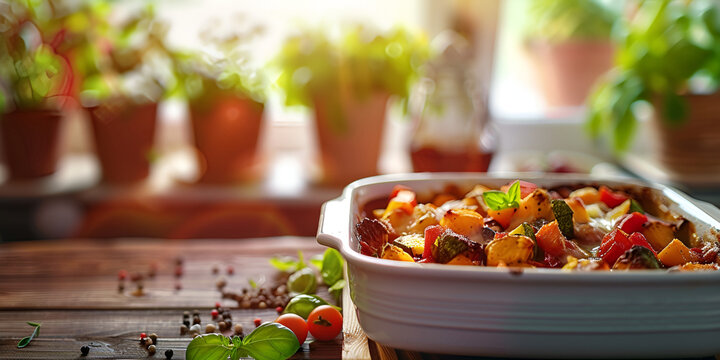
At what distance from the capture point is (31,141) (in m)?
1.88

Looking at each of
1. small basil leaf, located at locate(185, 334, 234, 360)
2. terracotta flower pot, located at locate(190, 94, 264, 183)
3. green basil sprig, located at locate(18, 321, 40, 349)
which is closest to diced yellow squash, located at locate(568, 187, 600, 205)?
small basil leaf, located at locate(185, 334, 234, 360)

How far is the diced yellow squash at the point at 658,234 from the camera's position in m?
0.83

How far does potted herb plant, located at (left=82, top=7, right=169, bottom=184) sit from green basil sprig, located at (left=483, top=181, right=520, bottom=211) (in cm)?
132

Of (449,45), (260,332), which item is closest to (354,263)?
(260,332)

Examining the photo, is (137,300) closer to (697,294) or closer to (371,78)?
(697,294)

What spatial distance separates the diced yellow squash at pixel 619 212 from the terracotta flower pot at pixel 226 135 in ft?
3.96

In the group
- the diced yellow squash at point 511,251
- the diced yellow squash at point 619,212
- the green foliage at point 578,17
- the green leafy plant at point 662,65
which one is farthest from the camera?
the green foliage at point 578,17

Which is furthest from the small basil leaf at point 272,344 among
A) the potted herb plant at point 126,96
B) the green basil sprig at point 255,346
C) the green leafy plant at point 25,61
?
the green leafy plant at point 25,61

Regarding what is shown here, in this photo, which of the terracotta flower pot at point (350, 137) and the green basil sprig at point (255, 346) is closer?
the green basil sprig at point (255, 346)

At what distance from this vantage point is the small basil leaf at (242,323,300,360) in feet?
2.36

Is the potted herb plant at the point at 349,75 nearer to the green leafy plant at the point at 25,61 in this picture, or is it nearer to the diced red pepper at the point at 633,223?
the green leafy plant at the point at 25,61

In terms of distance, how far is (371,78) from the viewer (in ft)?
6.21

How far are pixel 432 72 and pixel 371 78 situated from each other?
0.19 metres

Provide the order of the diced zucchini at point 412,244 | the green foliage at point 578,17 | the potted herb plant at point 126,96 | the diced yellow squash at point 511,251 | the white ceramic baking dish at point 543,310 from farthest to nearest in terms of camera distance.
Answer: the green foliage at point 578,17 → the potted herb plant at point 126,96 → the diced zucchini at point 412,244 → the diced yellow squash at point 511,251 → the white ceramic baking dish at point 543,310
